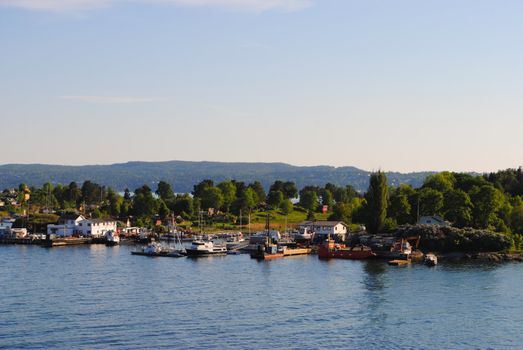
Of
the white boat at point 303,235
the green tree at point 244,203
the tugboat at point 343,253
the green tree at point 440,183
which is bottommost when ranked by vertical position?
the tugboat at point 343,253

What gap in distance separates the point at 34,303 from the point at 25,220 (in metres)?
95.7

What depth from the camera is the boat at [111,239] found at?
443 feet

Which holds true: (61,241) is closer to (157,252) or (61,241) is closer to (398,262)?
(157,252)

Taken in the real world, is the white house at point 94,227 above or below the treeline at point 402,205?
below

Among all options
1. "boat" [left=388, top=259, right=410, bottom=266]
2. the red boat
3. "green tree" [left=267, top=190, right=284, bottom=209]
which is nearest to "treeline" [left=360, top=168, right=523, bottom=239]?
the red boat

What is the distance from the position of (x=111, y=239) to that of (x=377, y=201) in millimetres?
46316

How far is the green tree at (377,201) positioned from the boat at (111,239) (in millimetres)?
43748

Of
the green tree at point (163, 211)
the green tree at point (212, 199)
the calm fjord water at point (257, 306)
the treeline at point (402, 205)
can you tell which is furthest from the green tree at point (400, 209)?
the green tree at point (163, 211)

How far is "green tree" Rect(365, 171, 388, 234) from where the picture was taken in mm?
127188

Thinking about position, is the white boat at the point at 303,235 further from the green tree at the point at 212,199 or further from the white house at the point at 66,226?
the green tree at the point at 212,199

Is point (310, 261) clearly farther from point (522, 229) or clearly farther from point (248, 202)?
Result: point (248, 202)

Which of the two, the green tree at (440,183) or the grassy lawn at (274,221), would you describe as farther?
the grassy lawn at (274,221)

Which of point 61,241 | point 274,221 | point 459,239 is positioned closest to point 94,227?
point 61,241

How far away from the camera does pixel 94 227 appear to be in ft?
482
